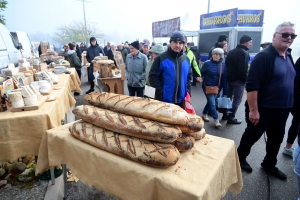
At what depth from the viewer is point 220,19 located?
8250mm

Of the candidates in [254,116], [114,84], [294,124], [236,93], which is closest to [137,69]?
[114,84]

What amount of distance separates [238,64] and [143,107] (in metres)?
3.37

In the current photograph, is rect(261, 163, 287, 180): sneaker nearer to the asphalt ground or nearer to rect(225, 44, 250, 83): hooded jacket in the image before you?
the asphalt ground

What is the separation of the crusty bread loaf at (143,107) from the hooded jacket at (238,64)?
3190 millimetres

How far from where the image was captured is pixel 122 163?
1.21m

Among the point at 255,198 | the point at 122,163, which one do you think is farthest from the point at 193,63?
the point at 122,163

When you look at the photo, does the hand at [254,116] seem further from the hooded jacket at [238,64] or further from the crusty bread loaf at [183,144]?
the hooded jacket at [238,64]

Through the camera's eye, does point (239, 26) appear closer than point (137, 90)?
No

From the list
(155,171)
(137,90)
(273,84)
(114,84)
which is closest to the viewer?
(155,171)

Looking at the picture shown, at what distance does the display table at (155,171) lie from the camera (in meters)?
1.06

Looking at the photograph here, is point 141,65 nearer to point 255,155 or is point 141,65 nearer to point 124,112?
point 255,155

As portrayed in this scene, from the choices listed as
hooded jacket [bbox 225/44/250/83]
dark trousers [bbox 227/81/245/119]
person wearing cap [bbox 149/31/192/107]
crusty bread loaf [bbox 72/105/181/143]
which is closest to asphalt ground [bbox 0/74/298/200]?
crusty bread loaf [bbox 72/105/181/143]

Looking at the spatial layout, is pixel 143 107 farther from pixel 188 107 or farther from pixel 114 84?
pixel 114 84

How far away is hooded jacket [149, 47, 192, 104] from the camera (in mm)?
2592
